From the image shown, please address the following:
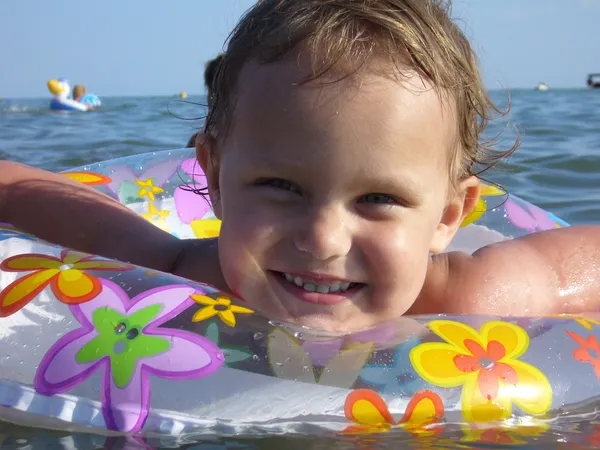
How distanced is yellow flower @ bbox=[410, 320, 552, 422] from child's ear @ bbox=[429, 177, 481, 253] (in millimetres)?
330

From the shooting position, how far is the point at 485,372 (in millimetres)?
1715

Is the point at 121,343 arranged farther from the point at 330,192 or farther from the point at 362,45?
the point at 362,45

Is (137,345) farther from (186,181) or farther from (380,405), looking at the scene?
(186,181)

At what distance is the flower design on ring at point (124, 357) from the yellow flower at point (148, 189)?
1415 millimetres

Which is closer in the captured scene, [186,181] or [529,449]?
[529,449]

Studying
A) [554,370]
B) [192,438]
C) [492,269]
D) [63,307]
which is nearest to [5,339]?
[63,307]

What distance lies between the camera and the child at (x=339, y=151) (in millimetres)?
1709

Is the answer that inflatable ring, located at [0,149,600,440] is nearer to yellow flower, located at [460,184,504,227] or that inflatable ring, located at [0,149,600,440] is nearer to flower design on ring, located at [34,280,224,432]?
flower design on ring, located at [34,280,224,432]

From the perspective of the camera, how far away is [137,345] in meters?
1.64

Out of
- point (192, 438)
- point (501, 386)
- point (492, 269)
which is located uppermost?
point (492, 269)

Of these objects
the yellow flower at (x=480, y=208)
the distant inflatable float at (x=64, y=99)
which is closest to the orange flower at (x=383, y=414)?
the yellow flower at (x=480, y=208)

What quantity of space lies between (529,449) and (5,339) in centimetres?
110

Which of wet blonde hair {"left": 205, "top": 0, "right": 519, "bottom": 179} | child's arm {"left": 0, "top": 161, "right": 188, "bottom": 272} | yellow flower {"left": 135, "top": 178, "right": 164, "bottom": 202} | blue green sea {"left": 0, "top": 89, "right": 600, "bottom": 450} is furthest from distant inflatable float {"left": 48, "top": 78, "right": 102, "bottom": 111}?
wet blonde hair {"left": 205, "top": 0, "right": 519, "bottom": 179}

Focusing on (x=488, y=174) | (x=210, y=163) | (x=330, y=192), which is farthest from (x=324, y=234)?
(x=488, y=174)
